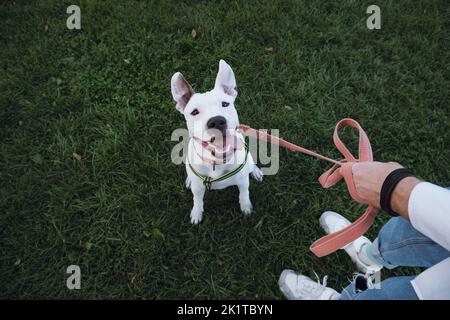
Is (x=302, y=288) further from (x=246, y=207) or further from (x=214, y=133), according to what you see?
(x=214, y=133)

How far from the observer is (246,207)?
11.4 feet

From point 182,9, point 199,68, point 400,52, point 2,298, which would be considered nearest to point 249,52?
point 199,68

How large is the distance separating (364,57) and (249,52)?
4.89 ft

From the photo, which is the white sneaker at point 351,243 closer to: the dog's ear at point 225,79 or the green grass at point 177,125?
the green grass at point 177,125

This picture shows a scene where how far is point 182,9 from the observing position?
488 centimetres

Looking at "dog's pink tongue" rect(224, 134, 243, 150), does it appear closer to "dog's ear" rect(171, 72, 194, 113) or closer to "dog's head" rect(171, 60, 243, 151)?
"dog's head" rect(171, 60, 243, 151)

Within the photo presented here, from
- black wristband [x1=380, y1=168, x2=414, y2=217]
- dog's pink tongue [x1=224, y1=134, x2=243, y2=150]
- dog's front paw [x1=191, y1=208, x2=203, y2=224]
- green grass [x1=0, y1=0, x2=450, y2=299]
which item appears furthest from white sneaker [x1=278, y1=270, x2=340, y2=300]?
black wristband [x1=380, y1=168, x2=414, y2=217]

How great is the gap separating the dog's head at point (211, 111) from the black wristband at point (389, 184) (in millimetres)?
1091

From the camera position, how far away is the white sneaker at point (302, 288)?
3.00 meters

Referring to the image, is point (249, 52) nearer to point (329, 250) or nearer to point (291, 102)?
point (291, 102)

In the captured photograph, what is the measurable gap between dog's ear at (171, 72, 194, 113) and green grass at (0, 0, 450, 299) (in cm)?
119

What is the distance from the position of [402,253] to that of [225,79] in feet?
5.73

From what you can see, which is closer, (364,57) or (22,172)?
(22,172)

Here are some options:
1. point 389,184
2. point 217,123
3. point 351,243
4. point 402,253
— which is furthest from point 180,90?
point 351,243
